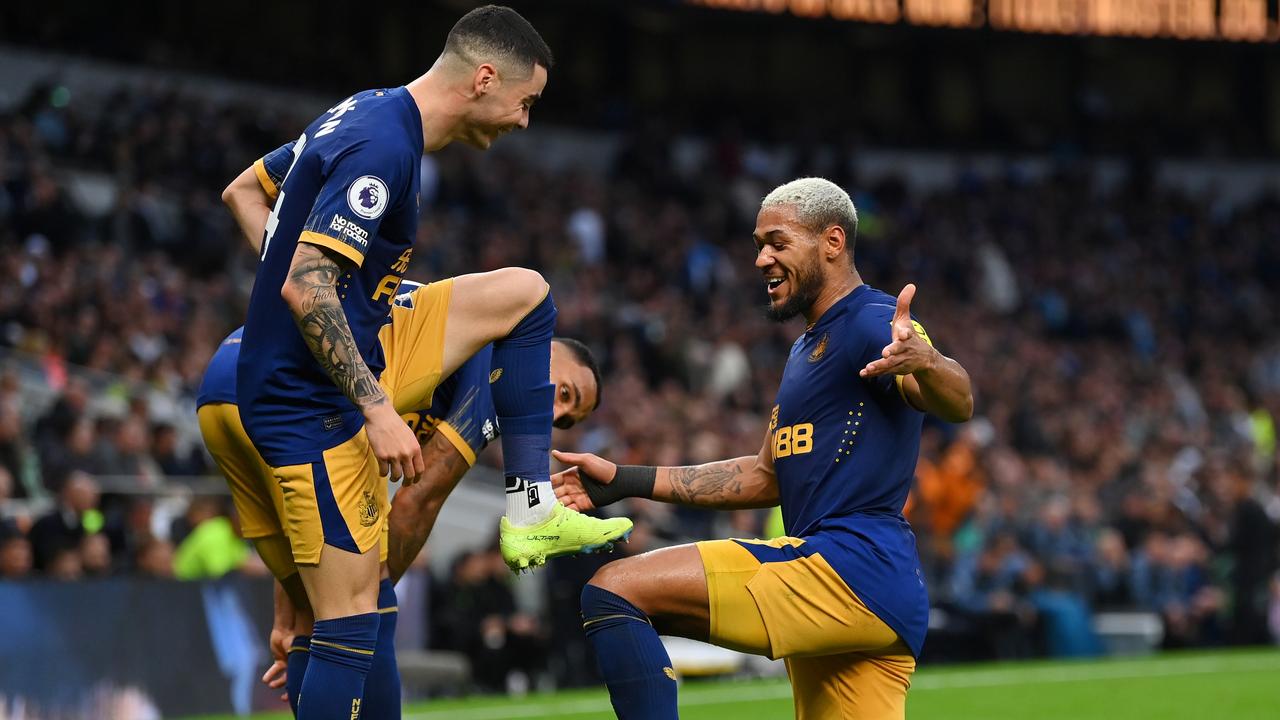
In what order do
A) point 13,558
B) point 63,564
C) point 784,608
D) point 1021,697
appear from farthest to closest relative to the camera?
point 1021,697
point 63,564
point 13,558
point 784,608

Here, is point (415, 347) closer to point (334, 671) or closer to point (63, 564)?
point (334, 671)

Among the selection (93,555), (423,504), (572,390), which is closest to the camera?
(423,504)

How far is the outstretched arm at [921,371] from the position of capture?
16.7 feet

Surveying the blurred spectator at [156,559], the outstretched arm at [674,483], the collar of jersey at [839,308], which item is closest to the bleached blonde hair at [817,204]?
the collar of jersey at [839,308]

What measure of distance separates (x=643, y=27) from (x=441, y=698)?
1849 cm

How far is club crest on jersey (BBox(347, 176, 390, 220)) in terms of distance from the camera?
4934mm

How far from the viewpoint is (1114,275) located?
28.7 metres

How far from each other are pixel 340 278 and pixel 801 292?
1513 mm

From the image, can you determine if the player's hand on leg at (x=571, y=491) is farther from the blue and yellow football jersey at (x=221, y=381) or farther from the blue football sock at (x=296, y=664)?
the blue and yellow football jersey at (x=221, y=381)

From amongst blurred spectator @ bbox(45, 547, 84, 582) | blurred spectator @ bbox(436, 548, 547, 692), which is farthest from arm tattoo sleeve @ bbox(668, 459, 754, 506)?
blurred spectator @ bbox(436, 548, 547, 692)

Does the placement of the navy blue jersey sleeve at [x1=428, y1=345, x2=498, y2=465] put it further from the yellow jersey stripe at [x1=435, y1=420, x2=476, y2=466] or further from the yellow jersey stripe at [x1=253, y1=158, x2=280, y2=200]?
the yellow jersey stripe at [x1=253, y1=158, x2=280, y2=200]

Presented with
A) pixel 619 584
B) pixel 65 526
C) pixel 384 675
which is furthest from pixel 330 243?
pixel 65 526

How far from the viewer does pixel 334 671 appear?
5.21 m

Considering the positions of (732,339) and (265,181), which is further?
(732,339)
